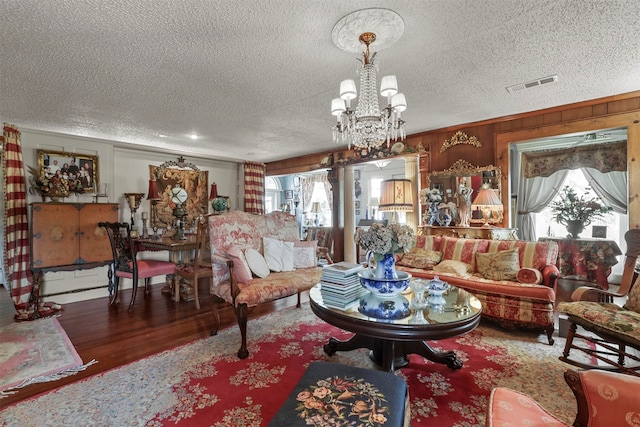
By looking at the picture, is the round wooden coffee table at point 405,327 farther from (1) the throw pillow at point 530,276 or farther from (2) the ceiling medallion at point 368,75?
(2) the ceiling medallion at point 368,75

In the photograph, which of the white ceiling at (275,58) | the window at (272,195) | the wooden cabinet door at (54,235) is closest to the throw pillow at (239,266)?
the white ceiling at (275,58)

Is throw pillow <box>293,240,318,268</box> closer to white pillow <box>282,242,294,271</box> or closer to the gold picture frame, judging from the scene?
white pillow <box>282,242,294,271</box>

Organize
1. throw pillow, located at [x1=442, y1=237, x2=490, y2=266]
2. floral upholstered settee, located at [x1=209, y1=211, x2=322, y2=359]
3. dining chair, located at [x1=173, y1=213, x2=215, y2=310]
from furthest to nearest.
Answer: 1. dining chair, located at [x1=173, y1=213, x2=215, y2=310]
2. throw pillow, located at [x1=442, y1=237, x2=490, y2=266]
3. floral upholstered settee, located at [x1=209, y1=211, x2=322, y2=359]

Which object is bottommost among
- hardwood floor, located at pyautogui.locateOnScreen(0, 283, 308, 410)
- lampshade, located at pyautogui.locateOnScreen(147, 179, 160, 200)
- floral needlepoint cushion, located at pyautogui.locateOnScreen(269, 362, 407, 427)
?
hardwood floor, located at pyautogui.locateOnScreen(0, 283, 308, 410)

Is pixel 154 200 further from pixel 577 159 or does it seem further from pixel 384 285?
pixel 577 159

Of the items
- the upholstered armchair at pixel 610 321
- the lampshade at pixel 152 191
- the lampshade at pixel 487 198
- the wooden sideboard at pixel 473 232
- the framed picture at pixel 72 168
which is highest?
the framed picture at pixel 72 168

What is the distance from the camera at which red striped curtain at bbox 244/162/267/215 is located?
651 centimetres

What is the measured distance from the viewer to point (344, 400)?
41.8 inches

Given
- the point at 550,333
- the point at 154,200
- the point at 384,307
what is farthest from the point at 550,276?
the point at 154,200

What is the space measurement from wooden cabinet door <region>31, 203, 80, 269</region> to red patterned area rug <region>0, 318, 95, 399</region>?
87 cm

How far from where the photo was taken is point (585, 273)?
4.07 metres

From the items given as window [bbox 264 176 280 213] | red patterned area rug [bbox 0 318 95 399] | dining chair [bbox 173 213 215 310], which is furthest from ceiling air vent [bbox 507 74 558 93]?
window [bbox 264 176 280 213]

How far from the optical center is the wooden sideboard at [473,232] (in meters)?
3.67

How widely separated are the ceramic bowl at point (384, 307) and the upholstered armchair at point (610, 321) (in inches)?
52.3
